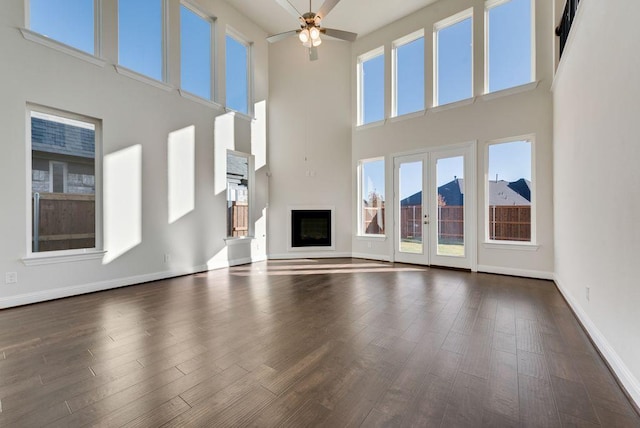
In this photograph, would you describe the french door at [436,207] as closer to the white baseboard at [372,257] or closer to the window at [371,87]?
the white baseboard at [372,257]

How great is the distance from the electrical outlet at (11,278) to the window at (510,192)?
685 centimetres

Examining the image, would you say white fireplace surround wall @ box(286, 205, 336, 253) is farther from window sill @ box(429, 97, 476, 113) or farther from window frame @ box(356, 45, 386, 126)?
window sill @ box(429, 97, 476, 113)

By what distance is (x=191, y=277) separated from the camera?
4848 millimetres

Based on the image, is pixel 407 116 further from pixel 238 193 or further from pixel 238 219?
pixel 238 219

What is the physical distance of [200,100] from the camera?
5258 mm

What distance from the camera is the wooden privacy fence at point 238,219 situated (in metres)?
5.97

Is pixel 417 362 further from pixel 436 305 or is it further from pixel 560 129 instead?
pixel 560 129

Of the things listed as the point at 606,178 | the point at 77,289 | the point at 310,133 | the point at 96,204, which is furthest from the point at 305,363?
the point at 310,133

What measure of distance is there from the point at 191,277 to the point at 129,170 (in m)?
1.96

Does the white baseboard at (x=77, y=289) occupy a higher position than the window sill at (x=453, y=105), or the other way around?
the window sill at (x=453, y=105)

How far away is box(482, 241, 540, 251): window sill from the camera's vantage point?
4.64m

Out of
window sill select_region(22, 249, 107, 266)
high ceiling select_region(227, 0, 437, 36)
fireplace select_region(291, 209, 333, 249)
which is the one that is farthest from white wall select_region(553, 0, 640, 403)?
window sill select_region(22, 249, 107, 266)

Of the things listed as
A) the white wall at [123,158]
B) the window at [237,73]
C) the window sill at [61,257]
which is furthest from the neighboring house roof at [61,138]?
the window at [237,73]

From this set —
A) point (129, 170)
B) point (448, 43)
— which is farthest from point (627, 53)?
point (129, 170)
